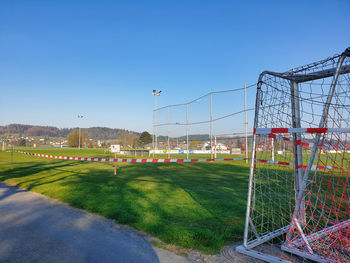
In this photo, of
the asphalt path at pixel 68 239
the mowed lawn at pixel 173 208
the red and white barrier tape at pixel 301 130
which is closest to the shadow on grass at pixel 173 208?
the mowed lawn at pixel 173 208

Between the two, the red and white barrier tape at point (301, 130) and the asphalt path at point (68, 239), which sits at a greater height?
the red and white barrier tape at point (301, 130)

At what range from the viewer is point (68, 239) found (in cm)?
419

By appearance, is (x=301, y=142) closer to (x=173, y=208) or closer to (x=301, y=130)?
(x=301, y=130)

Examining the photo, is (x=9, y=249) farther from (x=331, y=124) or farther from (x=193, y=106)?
(x=193, y=106)

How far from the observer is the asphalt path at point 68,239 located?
3520 mm

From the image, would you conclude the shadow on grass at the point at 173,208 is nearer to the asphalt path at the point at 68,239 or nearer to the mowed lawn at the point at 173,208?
the mowed lawn at the point at 173,208

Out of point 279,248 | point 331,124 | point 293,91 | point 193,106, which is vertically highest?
point 193,106

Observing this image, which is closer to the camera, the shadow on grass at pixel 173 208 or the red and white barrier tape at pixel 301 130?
the red and white barrier tape at pixel 301 130

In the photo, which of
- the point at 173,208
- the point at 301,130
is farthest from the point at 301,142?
the point at 173,208

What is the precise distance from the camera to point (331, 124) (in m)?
4.00

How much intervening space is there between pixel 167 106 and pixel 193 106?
390 cm

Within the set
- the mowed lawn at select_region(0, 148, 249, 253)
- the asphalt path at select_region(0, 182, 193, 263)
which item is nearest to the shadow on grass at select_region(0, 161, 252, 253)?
the mowed lawn at select_region(0, 148, 249, 253)

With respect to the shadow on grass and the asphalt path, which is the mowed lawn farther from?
the asphalt path

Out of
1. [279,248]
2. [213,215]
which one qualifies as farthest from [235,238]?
[213,215]
